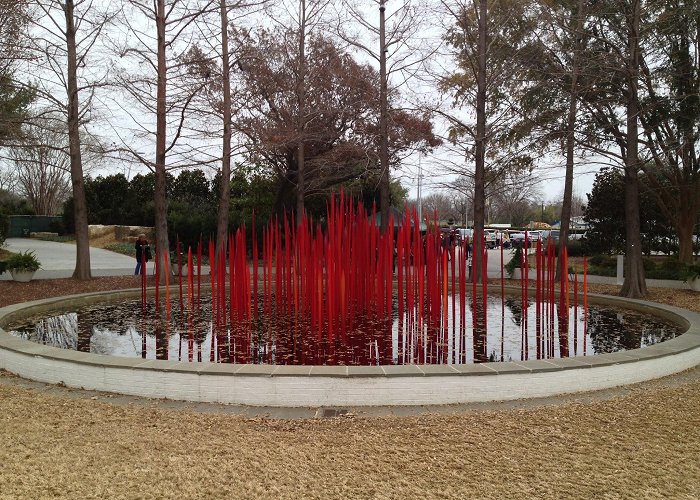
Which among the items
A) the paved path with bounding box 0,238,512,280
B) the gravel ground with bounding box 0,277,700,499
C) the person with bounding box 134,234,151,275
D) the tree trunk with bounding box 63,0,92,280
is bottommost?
the gravel ground with bounding box 0,277,700,499

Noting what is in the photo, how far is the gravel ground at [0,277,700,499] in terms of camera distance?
10.1 ft

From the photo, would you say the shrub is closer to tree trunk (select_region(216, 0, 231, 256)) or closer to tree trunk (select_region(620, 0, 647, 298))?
tree trunk (select_region(216, 0, 231, 256))

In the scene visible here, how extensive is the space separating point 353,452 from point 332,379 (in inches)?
43.6

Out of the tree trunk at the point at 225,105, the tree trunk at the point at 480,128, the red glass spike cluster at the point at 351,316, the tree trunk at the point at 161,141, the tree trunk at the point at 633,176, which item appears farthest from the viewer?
the tree trunk at the point at 225,105

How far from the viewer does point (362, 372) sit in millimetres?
4707

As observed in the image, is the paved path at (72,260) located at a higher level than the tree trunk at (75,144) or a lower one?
lower

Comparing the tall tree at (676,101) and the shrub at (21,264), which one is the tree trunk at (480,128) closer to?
the tall tree at (676,101)

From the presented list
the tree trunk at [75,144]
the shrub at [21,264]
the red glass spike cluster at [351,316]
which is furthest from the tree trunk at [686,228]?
the shrub at [21,264]

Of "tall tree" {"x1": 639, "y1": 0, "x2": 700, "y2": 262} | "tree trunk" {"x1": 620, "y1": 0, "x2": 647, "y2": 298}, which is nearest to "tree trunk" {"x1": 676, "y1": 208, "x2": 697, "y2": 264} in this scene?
"tall tree" {"x1": 639, "y1": 0, "x2": 700, "y2": 262}

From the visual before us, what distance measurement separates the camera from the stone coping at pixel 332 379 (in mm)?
4676

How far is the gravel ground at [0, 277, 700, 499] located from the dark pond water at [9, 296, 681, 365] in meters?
1.71

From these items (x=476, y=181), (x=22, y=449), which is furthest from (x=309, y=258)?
(x=476, y=181)

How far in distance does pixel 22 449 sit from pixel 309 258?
412cm

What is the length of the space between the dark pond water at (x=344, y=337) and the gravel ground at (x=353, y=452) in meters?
1.71
